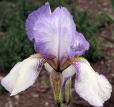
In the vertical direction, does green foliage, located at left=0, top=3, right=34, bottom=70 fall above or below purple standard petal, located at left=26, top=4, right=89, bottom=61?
below

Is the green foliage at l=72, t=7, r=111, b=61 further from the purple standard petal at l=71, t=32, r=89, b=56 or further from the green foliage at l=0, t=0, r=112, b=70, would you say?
the purple standard petal at l=71, t=32, r=89, b=56

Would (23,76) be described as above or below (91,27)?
above

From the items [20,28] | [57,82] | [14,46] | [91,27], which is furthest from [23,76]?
[91,27]

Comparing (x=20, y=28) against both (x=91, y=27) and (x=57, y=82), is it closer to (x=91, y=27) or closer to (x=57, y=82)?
(x=91, y=27)

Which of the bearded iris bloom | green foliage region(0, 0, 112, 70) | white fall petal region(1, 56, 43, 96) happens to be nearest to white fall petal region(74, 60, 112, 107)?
the bearded iris bloom

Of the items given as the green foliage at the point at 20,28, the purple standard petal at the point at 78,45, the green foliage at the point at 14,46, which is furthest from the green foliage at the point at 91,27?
the purple standard petal at the point at 78,45

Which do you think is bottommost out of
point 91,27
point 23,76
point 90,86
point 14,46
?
point 91,27

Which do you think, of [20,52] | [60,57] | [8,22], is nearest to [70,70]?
[60,57]

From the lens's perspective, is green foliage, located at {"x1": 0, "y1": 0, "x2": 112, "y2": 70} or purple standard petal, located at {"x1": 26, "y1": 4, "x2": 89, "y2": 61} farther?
green foliage, located at {"x1": 0, "y1": 0, "x2": 112, "y2": 70}
